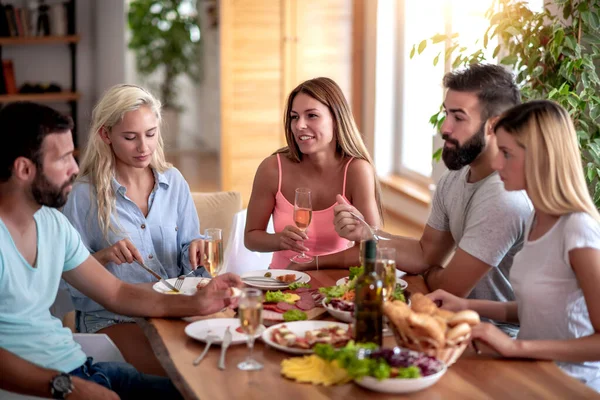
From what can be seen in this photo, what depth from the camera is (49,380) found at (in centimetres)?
201

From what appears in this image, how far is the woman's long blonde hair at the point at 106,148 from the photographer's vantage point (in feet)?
9.18

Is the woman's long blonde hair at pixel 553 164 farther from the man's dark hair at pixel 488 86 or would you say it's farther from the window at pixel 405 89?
the window at pixel 405 89

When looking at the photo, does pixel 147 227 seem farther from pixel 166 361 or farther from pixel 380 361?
pixel 380 361

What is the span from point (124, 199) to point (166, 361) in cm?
103

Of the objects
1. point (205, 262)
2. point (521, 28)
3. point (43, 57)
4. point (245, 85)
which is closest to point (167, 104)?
point (43, 57)

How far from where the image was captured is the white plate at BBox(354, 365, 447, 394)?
66.7 inches

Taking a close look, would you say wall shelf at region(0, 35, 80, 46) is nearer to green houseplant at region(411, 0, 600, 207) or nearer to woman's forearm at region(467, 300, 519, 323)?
green houseplant at region(411, 0, 600, 207)

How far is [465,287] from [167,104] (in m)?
7.93

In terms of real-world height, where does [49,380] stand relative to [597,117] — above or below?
below

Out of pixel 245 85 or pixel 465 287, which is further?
pixel 245 85

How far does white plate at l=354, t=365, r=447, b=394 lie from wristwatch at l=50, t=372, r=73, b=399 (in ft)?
2.45

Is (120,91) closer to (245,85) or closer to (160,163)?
(160,163)

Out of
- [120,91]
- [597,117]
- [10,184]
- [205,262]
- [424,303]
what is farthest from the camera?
[597,117]

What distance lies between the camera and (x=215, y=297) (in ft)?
7.25
